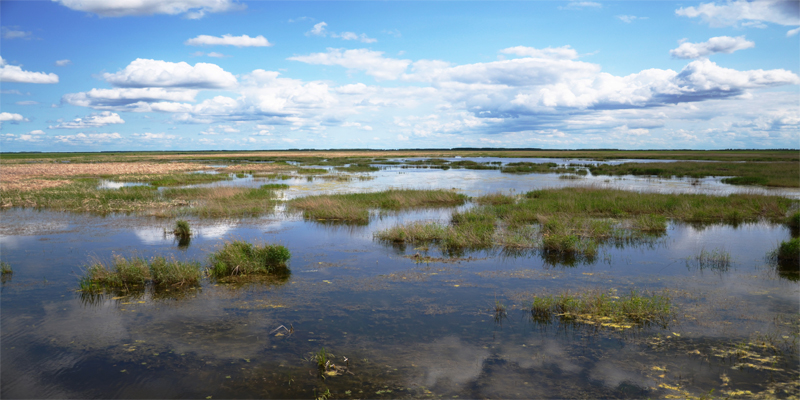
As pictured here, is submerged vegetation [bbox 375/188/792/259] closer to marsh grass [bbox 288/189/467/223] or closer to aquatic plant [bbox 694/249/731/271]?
marsh grass [bbox 288/189/467/223]

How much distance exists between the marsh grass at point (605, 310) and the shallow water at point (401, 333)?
0.98 feet

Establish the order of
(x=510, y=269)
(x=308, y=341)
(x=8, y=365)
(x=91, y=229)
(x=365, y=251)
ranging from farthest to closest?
(x=91, y=229)
(x=365, y=251)
(x=510, y=269)
(x=308, y=341)
(x=8, y=365)

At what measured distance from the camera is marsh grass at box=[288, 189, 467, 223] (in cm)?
2150

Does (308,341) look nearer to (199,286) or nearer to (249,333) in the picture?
(249,333)

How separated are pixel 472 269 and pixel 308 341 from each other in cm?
628

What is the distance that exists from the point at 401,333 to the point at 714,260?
1102 cm

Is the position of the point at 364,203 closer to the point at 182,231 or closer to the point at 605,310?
the point at 182,231

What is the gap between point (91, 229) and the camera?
61.2 ft

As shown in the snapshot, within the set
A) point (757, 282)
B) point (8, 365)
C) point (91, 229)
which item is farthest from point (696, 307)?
point (91, 229)

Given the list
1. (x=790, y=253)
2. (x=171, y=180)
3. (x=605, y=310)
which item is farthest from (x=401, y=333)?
(x=171, y=180)

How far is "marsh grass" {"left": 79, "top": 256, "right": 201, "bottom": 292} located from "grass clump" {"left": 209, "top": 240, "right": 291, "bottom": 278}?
2.96 ft

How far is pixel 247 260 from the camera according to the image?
12648mm

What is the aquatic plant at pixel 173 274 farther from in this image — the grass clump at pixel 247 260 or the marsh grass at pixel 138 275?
the grass clump at pixel 247 260

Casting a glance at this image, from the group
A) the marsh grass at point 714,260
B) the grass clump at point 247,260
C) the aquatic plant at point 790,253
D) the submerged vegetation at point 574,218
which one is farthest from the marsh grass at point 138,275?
the aquatic plant at point 790,253
